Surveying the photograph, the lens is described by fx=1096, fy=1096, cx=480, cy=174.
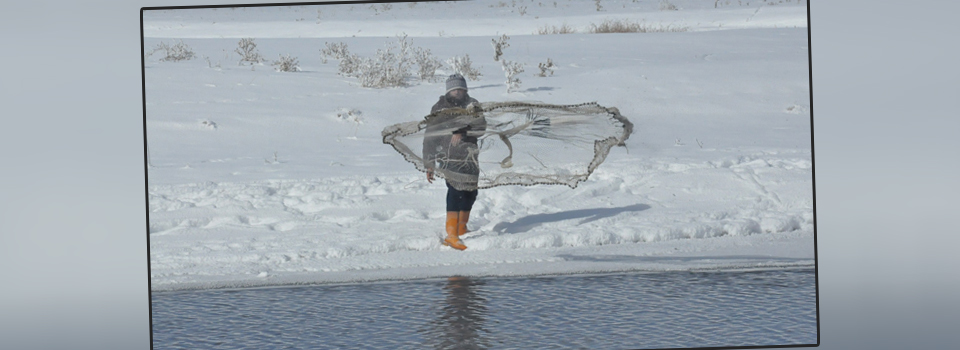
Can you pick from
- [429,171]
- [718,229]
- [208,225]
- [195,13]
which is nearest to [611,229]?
[718,229]

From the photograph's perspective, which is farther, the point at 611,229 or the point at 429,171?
the point at 611,229

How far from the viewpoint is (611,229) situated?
819 cm

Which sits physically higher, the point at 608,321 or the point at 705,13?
the point at 705,13

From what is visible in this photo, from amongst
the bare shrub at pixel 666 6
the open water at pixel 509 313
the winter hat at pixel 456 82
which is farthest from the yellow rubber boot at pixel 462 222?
the bare shrub at pixel 666 6

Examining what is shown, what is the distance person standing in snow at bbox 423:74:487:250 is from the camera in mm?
7480

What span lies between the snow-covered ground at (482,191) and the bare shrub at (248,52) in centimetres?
7

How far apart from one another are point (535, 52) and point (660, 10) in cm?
120

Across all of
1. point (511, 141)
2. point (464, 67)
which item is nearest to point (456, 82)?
point (511, 141)

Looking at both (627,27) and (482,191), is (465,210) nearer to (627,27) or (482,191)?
(482,191)

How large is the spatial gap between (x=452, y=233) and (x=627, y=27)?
315cm

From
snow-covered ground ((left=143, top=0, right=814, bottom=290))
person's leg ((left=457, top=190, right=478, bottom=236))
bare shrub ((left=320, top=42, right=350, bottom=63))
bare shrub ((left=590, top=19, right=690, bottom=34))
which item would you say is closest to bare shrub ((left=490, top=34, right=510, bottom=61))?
snow-covered ground ((left=143, top=0, right=814, bottom=290))

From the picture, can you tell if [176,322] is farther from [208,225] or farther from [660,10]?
[660,10]

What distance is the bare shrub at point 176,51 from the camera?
9.04 metres

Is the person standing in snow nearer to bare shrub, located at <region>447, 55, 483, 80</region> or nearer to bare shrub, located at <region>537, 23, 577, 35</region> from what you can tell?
bare shrub, located at <region>447, 55, 483, 80</region>
